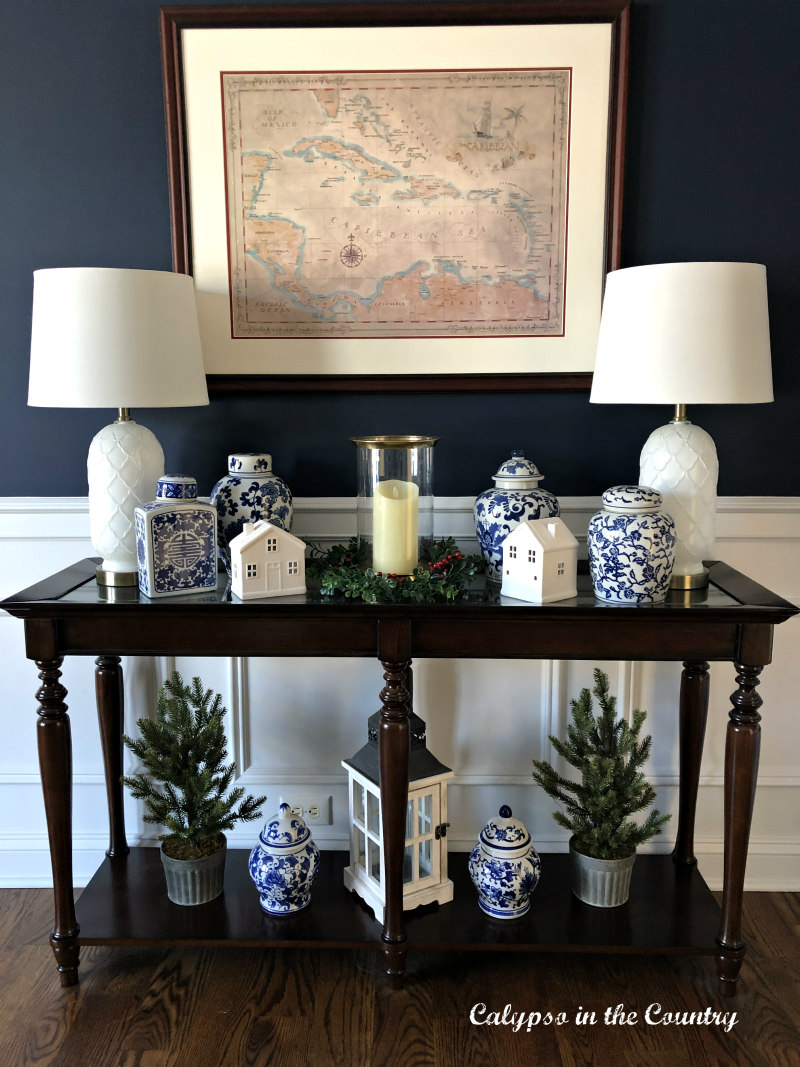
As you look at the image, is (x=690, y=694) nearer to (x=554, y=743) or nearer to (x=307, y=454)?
(x=554, y=743)

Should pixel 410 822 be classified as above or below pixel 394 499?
below

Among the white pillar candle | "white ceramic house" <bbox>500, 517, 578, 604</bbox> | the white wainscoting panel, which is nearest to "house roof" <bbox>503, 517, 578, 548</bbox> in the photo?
"white ceramic house" <bbox>500, 517, 578, 604</bbox>

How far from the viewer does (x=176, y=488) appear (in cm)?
178

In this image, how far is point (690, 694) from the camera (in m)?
2.10

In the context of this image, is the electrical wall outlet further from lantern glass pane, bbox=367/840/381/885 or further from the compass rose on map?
the compass rose on map

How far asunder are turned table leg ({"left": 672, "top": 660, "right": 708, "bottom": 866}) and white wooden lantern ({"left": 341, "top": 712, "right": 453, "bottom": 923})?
605mm

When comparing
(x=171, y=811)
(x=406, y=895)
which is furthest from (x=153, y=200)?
(x=406, y=895)

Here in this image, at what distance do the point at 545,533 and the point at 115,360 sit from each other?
933mm

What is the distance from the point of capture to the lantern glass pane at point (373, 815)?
1969 mm

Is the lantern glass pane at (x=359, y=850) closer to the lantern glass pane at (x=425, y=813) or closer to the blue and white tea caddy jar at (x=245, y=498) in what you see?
the lantern glass pane at (x=425, y=813)

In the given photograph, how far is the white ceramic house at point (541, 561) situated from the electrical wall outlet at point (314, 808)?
87 centimetres

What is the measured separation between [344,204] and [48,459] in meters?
0.96

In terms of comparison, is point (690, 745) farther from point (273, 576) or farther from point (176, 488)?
point (176, 488)

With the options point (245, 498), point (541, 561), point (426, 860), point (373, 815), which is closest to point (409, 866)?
point (426, 860)
